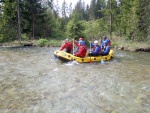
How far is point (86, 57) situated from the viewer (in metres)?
13.1

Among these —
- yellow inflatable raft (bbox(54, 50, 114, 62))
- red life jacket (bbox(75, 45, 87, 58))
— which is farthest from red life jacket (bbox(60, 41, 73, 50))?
red life jacket (bbox(75, 45, 87, 58))

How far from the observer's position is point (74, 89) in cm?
782

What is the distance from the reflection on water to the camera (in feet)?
20.1

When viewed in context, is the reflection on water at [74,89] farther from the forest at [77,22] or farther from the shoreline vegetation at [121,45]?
the forest at [77,22]

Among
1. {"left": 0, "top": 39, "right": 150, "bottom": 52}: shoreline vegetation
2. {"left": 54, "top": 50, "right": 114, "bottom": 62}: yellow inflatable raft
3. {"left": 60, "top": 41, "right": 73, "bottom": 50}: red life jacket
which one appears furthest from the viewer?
{"left": 0, "top": 39, "right": 150, "bottom": 52}: shoreline vegetation

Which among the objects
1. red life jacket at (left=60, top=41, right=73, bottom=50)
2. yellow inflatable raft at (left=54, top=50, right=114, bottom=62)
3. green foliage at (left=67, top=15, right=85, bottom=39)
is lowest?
yellow inflatable raft at (left=54, top=50, right=114, bottom=62)

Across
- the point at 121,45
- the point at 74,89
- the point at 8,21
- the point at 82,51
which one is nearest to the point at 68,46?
the point at 82,51

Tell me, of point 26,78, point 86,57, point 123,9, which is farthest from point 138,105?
point 123,9

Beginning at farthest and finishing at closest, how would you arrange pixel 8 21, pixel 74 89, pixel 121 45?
1. pixel 8 21
2. pixel 121 45
3. pixel 74 89

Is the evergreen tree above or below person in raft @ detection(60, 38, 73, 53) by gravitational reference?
above

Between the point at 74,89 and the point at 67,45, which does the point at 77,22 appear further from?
the point at 74,89

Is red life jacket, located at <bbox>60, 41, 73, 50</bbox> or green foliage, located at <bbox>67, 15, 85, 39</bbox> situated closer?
red life jacket, located at <bbox>60, 41, 73, 50</bbox>

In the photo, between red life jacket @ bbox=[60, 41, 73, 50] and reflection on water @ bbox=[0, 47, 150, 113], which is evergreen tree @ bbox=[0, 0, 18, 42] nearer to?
red life jacket @ bbox=[60, 41, 73, 50]

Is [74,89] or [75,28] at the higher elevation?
[75,28]
